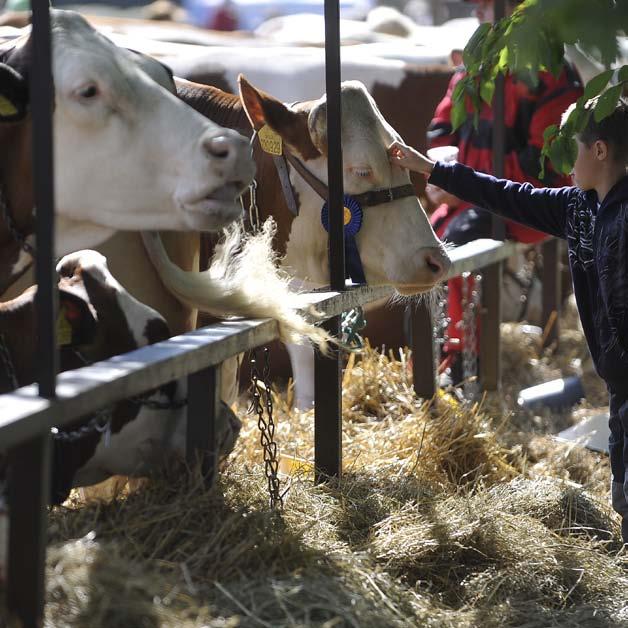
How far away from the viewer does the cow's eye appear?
2.57 metres

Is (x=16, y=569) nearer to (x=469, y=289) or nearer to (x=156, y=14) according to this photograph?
(x=469, y=289)

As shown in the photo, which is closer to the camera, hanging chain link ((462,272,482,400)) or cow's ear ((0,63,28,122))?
cow's ear ((0,63,28,122))

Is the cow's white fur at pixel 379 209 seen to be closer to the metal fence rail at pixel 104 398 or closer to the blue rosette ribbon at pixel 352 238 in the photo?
the blue rosette ribbon at pixel 352 238

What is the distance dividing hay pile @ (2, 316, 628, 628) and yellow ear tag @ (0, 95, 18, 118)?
3.04 feet

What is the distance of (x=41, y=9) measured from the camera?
6.57 ft

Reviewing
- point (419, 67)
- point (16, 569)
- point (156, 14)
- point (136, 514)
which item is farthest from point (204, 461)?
point (156, 14)

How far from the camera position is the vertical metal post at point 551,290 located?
752cm

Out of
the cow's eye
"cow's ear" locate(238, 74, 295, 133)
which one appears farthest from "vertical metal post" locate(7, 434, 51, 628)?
"cow's ear" locate(238, 74, 295, 133)

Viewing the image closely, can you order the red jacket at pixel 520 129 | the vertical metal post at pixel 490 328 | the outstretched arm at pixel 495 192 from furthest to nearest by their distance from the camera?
the vertical metal post at pixel 490 328 → the red jacket at pixel 520 129 → the outstretched arm at pixel 495 192

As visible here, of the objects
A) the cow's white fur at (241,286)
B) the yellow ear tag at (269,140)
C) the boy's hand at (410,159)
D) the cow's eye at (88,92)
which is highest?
the cow's eye at (88,92)

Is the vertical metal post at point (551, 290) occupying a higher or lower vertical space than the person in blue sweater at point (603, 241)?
lower

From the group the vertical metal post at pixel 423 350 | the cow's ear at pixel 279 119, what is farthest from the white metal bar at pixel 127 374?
the vertical metal post at pixel 423 350

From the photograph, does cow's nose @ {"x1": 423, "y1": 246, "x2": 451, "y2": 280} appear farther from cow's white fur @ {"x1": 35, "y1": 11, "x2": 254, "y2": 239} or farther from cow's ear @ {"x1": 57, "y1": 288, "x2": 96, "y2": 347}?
cow's ear @ {"x1": 57, "y1": 288, "x2": 96, "y2": 347}

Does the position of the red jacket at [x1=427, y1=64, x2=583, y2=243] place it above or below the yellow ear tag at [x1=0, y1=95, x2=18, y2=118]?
below
